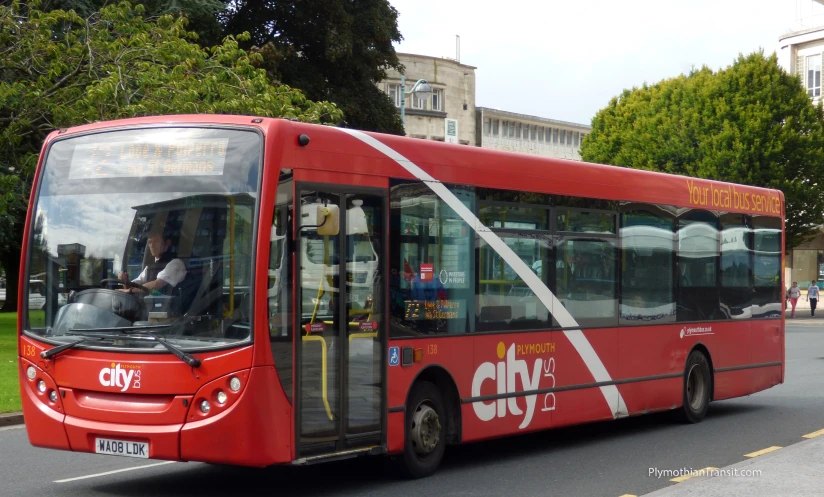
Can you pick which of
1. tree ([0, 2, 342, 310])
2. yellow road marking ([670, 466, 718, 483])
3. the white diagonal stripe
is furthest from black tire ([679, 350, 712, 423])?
tree ([0, 2, 342, 310])

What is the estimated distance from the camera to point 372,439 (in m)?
9.07

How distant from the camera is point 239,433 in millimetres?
7855

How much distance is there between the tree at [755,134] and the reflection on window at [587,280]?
4037cm

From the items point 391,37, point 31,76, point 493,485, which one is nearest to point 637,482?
point 493,485

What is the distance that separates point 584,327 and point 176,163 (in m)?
5.29

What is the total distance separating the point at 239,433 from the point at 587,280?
Answer: 17.5 feet

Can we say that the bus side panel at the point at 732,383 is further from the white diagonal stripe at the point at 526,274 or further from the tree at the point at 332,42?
the tree at the point at 332,42

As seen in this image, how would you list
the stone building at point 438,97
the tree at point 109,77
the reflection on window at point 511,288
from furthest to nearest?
the stone building at point 438,97, the tree at point 109,77, the reflection on window at point 511,288

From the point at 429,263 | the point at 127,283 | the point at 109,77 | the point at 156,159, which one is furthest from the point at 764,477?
the point at 109,77

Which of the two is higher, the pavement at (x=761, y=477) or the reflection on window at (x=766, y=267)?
the reflection on window at (x=766, y=267)

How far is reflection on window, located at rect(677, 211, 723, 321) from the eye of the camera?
13.9m

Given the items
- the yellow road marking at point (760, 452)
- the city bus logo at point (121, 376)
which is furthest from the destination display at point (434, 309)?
the yellow road marking at point (760, 452)

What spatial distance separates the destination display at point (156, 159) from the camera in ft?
27.2

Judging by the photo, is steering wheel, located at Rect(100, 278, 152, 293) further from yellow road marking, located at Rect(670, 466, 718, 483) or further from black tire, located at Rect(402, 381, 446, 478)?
yellow road marking, located at Rect(670, 466, 718, 483)
